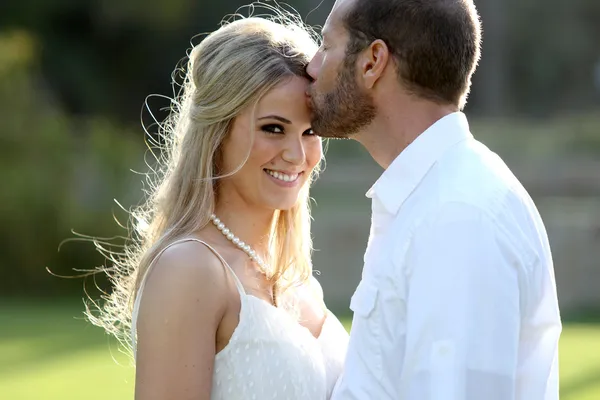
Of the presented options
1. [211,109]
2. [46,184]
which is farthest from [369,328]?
[46,184]

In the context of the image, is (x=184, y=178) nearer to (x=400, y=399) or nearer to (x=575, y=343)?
(x=400, y=399)

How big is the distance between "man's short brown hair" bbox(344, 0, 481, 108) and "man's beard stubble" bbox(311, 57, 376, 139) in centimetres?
15

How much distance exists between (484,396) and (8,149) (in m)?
15.8

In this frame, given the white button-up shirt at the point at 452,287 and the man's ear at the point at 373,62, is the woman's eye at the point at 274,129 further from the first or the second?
the white button-up shirt at the point at 452,287

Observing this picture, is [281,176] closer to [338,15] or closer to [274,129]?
[274,129]

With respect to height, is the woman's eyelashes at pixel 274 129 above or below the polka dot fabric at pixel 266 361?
above

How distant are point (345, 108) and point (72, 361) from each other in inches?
369

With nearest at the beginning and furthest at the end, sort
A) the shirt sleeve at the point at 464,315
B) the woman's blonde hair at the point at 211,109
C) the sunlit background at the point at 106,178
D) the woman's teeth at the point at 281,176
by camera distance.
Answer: the shirt sleeve at the point at 464,315 < the woman's blonde hair at the point at 211,109 < the woman's teeth at the point at 281,176 < the sunlit background at the point at 106,178

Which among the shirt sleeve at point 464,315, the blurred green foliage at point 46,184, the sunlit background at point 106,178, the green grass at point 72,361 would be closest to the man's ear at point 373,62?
the shirt sleeve at point 464,315

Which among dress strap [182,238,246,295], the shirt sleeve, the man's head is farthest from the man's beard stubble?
the shirt sleeve

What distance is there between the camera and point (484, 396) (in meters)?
2.30

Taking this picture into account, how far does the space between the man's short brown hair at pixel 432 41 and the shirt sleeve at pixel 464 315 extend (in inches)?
19.7

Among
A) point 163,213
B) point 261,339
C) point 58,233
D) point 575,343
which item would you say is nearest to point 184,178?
point 163,213

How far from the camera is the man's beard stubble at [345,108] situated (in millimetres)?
2893
